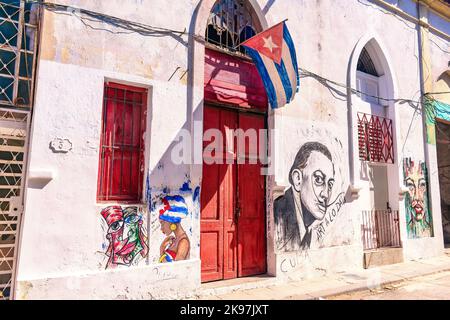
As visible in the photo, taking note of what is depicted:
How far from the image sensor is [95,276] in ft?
14.3

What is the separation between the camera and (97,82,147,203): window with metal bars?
4.84 m

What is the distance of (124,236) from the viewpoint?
4688 millimetres

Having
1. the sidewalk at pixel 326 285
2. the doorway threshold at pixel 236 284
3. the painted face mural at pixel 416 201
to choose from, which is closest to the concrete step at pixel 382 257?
the sidewalk at pixel 326 285

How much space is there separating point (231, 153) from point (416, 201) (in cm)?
579

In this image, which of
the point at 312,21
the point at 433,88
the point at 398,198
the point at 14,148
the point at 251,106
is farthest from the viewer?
the point at 433,88

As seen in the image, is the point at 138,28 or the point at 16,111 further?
the point at 138,28

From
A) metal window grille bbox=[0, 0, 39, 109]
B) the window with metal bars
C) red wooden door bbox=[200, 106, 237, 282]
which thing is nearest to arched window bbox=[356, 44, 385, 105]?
red wooden door bbox=[200, 106, 237, 282]

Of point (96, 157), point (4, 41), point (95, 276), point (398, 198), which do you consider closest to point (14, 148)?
point (96, 157)

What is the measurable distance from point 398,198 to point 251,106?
15.5 feet

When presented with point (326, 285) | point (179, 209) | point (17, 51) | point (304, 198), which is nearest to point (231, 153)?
point (179, 209)

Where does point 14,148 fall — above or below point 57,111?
below
